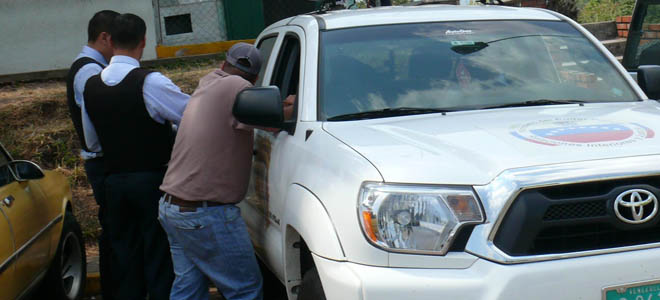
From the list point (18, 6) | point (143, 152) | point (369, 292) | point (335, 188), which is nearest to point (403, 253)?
point (369, 292)

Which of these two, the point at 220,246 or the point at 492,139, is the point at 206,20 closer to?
the point at 220,246

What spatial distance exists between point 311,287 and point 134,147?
1804 millimetres

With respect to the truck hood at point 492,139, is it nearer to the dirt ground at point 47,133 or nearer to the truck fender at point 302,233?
the truck fender at point 302,233

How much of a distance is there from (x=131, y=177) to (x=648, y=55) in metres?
5.40

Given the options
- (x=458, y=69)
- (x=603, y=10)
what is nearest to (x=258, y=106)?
(x=458, y=69)

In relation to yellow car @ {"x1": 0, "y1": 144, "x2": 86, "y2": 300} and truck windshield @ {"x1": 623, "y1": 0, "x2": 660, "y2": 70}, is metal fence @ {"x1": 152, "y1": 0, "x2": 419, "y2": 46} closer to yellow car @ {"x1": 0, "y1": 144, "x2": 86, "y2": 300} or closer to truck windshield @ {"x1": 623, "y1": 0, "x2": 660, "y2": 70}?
truck windshield @ {"x1": 623, "y1": 0, "x2": 660, "y2": 70}

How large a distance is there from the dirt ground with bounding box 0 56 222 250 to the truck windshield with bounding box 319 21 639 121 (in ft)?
15.1

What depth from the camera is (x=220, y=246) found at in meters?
4.14

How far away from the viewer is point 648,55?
7684 millimetres

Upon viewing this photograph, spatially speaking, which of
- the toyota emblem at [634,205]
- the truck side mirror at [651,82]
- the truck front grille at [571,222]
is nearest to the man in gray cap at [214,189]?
the truck front grille at [571,222]

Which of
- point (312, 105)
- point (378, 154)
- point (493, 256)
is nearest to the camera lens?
point (493, 256)

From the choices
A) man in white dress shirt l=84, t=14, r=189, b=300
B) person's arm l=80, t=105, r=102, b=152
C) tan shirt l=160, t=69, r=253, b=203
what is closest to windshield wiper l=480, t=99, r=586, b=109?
tan shirt l=160, t=69, r=253, b=203

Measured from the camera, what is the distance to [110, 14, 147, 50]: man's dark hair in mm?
4828

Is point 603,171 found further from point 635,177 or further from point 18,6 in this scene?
point 18,6
